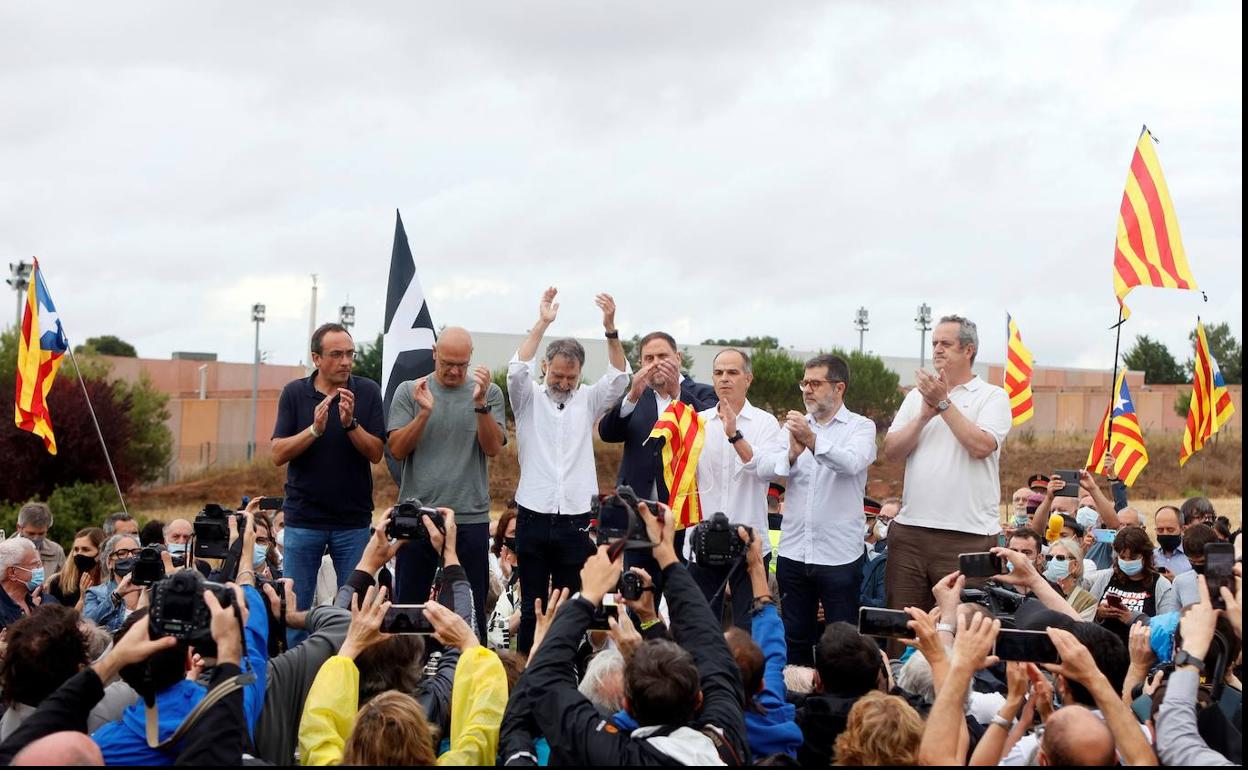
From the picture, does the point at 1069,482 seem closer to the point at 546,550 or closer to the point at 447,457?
the point at 546,550

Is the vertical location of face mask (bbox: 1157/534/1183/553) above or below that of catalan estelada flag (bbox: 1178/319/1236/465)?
below

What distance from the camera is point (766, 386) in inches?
1751

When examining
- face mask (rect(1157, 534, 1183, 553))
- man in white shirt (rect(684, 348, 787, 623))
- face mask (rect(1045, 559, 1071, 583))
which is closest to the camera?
man in white shirt (rect(684, 348, 787, 623))

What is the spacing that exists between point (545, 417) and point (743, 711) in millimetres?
3168

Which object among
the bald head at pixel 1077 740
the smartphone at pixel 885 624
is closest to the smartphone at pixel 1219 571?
the bald head at pixel 1077 740

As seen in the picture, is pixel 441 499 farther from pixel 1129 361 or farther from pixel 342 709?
pixel 1129 361

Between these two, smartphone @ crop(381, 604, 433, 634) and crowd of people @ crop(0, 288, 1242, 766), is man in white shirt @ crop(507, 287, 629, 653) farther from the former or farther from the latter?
smartphone @ crop(381, 604, 433, 634)

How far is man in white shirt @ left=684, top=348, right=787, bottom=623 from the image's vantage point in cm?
725

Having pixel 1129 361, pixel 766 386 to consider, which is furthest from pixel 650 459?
pixel 1129 361

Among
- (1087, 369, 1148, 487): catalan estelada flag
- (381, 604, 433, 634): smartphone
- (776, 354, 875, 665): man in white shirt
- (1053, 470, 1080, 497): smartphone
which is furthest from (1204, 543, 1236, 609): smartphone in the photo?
(1087, 369, 1148, 487): catalan estelada flag

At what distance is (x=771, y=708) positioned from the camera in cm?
489

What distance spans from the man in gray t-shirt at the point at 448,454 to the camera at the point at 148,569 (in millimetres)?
1593

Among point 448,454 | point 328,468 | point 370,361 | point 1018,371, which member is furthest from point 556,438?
point 370,361

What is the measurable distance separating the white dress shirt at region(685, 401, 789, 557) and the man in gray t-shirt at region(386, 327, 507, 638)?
4.04ft
